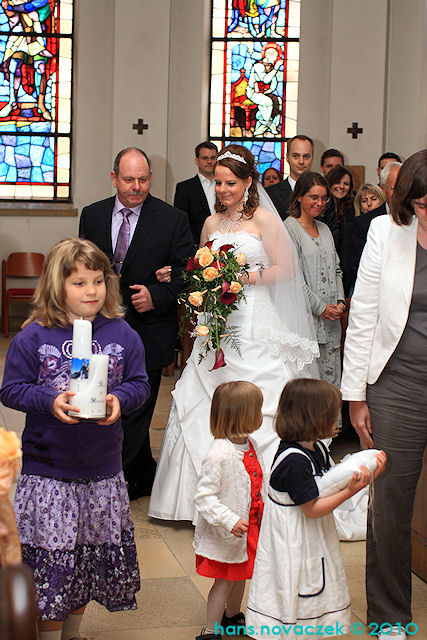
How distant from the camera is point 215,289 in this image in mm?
4996

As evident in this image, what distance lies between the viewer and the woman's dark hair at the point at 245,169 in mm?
5156

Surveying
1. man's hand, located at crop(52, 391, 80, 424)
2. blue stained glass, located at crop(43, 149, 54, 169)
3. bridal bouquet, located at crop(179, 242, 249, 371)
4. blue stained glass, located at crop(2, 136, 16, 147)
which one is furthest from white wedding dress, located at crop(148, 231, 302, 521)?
blue stained glass, located at crop(2, 136, 16, 147)

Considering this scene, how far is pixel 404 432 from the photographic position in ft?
12.1

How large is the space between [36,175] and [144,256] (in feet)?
29.8

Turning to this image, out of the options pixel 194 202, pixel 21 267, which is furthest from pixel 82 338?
pixel 21 267

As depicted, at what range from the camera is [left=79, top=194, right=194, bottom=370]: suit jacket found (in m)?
5.42

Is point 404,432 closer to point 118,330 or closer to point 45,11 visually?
point 118,330

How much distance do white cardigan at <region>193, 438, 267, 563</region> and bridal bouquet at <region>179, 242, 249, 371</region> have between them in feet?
5.04

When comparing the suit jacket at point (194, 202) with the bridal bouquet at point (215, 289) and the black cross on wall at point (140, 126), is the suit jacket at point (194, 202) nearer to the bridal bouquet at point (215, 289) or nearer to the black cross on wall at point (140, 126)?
the black cross on wall at point (140, 126)

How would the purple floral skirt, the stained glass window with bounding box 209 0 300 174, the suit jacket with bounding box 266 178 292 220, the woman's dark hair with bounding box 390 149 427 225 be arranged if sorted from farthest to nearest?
the stained glass window with bounding box 209 0 300 174 → the suit jacket with bounding box 266 178 292 220 → the woman's dark hair with bounding box 390 149 427 225 → the purple floral skirt

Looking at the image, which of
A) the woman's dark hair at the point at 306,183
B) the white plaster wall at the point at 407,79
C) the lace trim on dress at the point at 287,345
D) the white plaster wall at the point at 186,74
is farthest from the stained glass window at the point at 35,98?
the lace trim on dress at the point at 287,345

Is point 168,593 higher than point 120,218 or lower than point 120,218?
lower

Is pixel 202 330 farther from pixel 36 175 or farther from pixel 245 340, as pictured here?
pixel 36 175

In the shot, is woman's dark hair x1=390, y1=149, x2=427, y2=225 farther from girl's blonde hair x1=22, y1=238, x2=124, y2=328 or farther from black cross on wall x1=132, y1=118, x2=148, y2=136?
black cross on wall x1=132, y1=118, x2=148, y2=136
